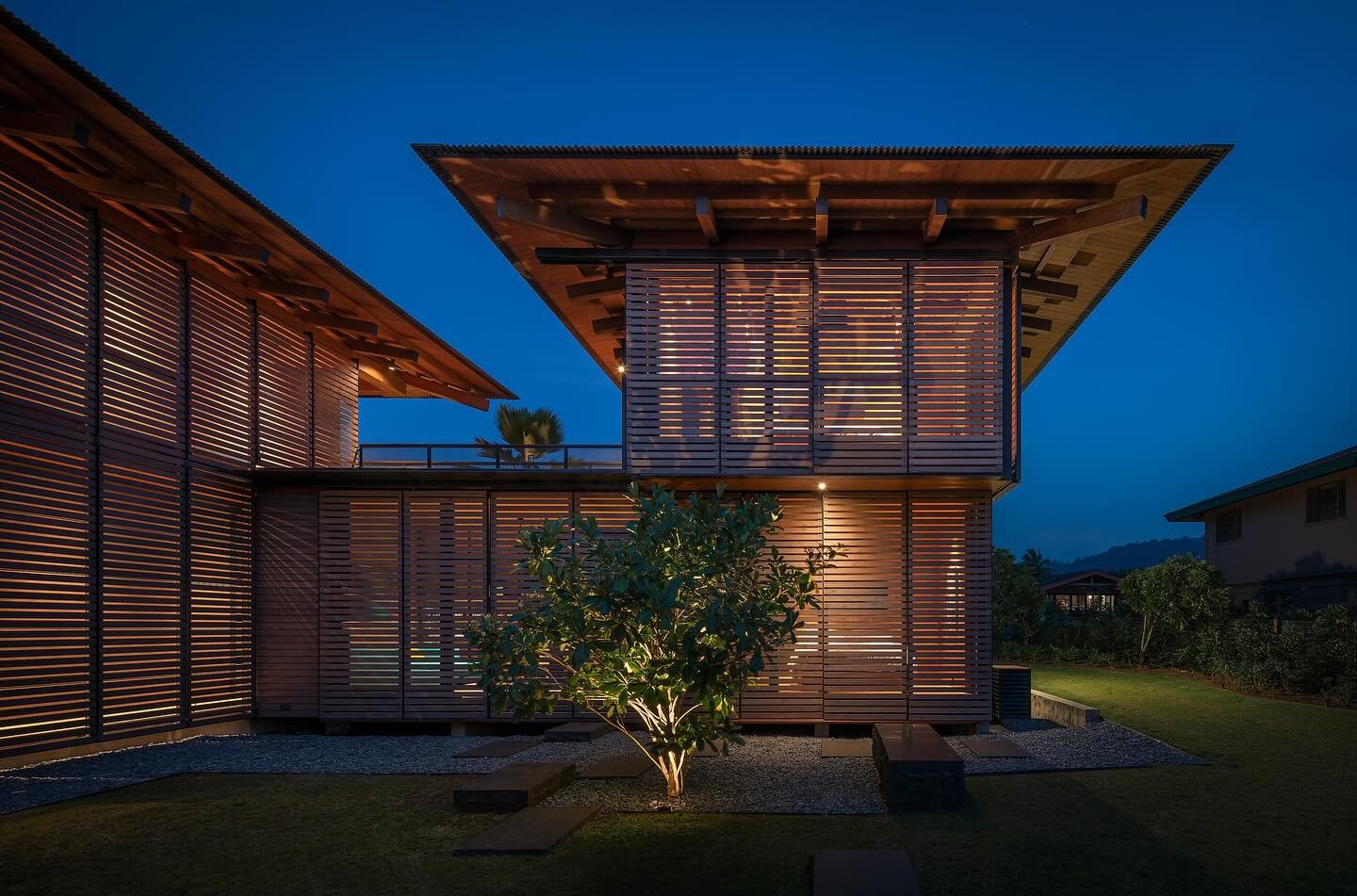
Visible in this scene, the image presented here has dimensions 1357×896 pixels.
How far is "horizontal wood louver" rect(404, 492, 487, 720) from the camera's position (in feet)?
41.1

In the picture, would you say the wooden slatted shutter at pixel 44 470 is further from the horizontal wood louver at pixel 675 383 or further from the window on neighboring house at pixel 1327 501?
the window on neighboring house at pixel 1327 501

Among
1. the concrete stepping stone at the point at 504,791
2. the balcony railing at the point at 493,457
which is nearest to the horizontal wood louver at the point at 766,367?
the balcony railing at the point at 493,457

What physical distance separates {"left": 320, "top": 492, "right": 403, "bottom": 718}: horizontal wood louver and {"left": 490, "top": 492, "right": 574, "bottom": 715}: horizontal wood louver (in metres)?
1.40

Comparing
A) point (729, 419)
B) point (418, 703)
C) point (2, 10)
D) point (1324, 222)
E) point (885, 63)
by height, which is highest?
point (885, 63)

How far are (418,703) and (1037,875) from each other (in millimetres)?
9045

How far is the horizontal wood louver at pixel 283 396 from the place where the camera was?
14461 mm

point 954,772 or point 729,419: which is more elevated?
point 729,419

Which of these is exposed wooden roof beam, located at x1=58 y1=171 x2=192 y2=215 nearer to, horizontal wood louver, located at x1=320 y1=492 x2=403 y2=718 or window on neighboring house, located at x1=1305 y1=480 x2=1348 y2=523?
horizontal wood louver, located at x1=320 y1=492 x2=403 y2=718

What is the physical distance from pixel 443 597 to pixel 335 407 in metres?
6.29

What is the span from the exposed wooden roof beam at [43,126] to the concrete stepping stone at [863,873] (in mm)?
9557

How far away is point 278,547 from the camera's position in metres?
13.1

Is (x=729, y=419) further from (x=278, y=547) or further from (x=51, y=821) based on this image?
(x=51, y=821)

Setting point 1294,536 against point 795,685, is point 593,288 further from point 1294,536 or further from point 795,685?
point 1294,536

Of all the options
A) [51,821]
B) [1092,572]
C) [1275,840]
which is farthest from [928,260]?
[1092,572]
